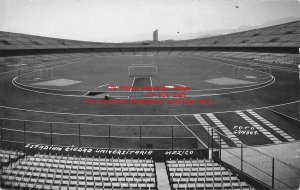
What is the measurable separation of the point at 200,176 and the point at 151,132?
33.5 feet

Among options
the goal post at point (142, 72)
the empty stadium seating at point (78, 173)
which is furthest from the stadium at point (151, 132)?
the goal post at point (142, 72)

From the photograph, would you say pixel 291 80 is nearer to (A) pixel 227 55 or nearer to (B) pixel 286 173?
(B) pixel 286 173

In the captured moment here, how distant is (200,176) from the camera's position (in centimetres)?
1717

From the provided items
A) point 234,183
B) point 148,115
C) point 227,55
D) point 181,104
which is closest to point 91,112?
point 148,115

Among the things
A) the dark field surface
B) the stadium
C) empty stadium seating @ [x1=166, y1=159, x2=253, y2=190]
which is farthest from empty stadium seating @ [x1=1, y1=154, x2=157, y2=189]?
the dark field surface

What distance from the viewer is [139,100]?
39594 millimetres

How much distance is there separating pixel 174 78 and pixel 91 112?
2797 cm

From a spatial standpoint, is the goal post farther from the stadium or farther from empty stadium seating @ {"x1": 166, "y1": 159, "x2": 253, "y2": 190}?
empty stadium seating @ {"x1": 166, "y1": 159, "x2": 253, "y2": 190}

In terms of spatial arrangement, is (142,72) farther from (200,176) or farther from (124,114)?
(200,176)

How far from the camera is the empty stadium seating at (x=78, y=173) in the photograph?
15.9m

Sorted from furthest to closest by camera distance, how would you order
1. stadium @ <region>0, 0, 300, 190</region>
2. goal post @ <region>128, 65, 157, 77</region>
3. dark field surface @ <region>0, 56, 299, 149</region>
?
goal post @ <region>128, 65, 157, 77</region>, dark field surface @ <region>0, 56, 299, 149</region>, stadium @ <region>0, 0, 300, 190</region>

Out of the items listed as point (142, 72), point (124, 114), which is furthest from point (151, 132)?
point (142, 72)

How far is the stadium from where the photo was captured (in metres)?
16.9

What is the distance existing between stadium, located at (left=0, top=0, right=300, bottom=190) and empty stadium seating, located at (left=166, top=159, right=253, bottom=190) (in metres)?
0.06
